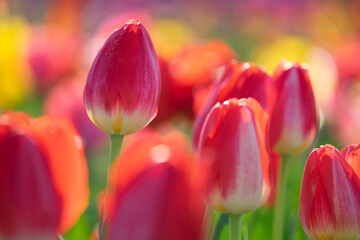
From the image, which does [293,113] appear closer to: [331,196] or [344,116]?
[331,196]

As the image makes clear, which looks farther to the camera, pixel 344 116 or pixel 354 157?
pixel 344 116

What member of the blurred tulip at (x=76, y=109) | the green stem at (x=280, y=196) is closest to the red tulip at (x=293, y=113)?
the green stem at (x=280, y=196)

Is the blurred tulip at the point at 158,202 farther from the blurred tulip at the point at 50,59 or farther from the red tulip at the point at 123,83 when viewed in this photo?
the blurred tulip at the point at 50,59

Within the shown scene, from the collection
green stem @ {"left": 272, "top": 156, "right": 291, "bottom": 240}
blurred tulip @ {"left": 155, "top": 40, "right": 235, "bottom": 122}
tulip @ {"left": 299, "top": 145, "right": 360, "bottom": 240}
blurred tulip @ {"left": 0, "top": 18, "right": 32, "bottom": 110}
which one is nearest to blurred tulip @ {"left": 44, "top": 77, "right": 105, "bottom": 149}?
blurred tulip @ {"left": 155, "top": 40, "right": 235, "bottom": 122}

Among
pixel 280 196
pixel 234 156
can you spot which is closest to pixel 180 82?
pixel 280 196

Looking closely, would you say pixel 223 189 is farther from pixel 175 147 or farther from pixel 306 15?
pixel 306 15

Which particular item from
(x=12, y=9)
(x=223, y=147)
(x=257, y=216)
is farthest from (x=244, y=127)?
(x=12, y=9)

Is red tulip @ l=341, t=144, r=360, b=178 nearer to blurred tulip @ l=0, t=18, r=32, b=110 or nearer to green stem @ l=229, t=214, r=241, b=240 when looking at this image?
green stem @ l=229, t=214, r=241, b=240
